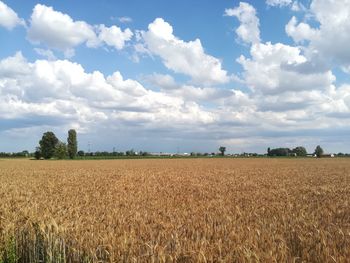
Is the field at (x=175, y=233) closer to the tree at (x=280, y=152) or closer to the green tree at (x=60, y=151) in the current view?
the green tree at (x=60, y=151)

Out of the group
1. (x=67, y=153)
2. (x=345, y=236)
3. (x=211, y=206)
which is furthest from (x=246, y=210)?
(x=67, y=153)

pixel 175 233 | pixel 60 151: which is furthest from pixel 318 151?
pixel 175 233

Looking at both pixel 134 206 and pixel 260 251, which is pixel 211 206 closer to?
pixel 134 206

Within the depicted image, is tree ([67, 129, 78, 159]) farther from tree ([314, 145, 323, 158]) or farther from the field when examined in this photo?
the field

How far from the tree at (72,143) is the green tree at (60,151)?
21.8ft

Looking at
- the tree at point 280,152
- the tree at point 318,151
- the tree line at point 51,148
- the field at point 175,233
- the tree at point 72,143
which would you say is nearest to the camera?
the field at point 175,233

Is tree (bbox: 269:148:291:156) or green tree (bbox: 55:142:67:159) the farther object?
tree (bbox: 269:148:291:156)

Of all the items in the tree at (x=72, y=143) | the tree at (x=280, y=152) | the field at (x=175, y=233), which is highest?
the tree at (x=72, y=143)

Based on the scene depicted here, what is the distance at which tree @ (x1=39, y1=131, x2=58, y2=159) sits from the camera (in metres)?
154

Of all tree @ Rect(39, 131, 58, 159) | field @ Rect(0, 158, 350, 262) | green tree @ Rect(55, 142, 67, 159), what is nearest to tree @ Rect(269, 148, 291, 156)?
green tree @ Rect(55, 142, 67, 159)

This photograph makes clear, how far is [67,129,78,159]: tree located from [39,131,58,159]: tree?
943 centimetres

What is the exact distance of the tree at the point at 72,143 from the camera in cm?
16650

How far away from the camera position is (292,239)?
823 centimetres

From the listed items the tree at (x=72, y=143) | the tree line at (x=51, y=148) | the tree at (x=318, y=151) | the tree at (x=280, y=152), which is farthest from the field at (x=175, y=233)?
the tree at (x=318, y=151)
